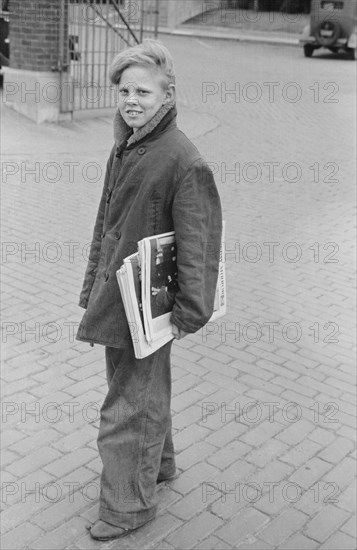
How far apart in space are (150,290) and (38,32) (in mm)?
9500

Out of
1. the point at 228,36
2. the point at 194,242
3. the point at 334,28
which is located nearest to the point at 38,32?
the point at 194,242

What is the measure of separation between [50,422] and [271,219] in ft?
15.3

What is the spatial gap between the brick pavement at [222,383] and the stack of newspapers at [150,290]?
924 mm

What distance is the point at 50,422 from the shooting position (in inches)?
175

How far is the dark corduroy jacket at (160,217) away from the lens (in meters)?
3.22

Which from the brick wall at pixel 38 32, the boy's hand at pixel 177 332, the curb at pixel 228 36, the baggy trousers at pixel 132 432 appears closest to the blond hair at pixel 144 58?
the boy's hand at pixel 177 332

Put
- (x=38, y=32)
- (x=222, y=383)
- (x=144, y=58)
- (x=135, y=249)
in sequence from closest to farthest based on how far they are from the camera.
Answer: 1. (x=144, y=58)
2. (x=135, y=249)
3. (x=222, y=383)
4. (x=38, y=32)

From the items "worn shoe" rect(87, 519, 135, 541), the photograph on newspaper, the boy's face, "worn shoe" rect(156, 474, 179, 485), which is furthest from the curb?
"worn shoe" rect(87, 519, 135, 541)

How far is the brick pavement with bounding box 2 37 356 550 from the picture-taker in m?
3.73

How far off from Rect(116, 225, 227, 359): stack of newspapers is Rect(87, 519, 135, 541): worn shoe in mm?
810

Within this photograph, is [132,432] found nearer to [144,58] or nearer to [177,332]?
[177,332]

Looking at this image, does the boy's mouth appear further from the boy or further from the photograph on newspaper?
the photograph on newspaper

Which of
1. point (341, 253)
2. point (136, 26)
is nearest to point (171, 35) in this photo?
point (136, 26)

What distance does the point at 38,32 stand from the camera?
38.8 ft
